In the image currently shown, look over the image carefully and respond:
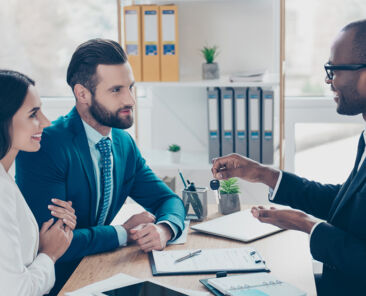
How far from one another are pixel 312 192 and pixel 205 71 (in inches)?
47.2

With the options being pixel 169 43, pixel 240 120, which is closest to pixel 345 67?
pixel 240 120

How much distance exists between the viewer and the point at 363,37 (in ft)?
5.77

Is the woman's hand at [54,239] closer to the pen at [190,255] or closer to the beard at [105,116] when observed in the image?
the pen at [190,255]

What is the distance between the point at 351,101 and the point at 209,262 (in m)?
0.72

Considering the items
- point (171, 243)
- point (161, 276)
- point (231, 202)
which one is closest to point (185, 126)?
point (231, 202)

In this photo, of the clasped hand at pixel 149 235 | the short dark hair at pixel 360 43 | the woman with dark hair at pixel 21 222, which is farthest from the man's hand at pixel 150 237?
the short dark hair at pixel 360 43

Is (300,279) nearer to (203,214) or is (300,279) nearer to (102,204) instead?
(203,214)

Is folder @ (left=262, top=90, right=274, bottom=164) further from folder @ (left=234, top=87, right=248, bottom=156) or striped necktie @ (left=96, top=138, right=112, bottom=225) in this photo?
striped necktie @ (left=96, top=138, right=112, bottom=225)

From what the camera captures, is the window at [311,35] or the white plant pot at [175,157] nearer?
the white plant pot at [175,157]

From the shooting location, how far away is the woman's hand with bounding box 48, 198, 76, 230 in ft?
5.44

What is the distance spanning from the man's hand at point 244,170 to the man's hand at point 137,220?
0.32 metres

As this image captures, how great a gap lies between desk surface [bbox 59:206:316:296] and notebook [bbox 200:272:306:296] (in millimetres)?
43

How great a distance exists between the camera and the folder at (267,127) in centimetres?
292

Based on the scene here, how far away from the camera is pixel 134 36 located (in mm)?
2941
